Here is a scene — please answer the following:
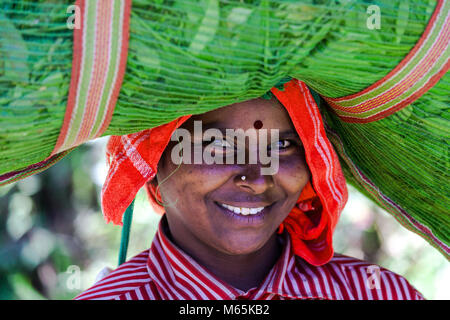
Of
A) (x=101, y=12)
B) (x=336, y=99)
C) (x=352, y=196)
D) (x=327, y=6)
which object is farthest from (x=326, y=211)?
(x=352, y=196)

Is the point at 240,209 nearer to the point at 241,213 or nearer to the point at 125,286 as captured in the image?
the point at 241,213

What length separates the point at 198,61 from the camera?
0.89 meters

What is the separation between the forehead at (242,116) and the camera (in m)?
1.24

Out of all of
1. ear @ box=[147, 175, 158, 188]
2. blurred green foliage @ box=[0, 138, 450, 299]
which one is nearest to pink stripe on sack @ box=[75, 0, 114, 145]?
ear @ box=[147, 175, 158, 188]

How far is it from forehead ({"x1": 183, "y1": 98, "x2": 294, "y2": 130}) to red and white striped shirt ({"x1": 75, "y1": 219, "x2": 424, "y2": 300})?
370 mm

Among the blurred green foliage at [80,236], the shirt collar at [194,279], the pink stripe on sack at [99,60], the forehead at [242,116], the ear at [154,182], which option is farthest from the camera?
the blurred green foliage at [80,236]

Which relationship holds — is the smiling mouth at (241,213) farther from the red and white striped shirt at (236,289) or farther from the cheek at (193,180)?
the red and white striped shirt at (236,289)

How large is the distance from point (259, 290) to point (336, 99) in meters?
0.54

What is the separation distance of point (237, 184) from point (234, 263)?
0.93 ft

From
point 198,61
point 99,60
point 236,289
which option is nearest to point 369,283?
point 236,289

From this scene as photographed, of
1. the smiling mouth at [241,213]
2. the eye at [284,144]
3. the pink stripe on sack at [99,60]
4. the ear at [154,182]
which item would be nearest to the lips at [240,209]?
the smiling mouth at [241,213]

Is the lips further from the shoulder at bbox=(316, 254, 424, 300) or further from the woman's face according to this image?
the shoulder at bbox=(316, 254, 424, 300)

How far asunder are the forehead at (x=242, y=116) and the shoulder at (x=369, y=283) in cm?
50

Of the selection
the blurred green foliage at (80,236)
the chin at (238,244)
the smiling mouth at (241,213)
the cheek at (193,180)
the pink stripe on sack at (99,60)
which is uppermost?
the pink stripe on sack at (99,60)
